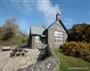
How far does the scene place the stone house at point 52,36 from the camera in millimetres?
42344

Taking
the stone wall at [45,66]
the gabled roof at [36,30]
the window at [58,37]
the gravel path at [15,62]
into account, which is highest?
the gabled roof at [36,30]

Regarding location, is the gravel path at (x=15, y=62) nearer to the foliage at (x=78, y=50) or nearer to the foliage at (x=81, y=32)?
the foliage at (x=78, y=50)

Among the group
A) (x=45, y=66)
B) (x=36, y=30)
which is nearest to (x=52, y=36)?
(x=36, y=30)

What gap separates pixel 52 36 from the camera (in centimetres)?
4256

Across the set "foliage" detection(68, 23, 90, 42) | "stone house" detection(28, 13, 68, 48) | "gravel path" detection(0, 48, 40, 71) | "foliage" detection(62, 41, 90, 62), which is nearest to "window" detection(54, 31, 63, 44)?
"stone house" detection(28, 13, 68, 48)

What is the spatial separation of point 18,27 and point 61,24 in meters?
37.7

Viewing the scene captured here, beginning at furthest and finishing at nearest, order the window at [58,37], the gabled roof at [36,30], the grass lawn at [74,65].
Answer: the gabled roof at [36,30] → the window at [58,37] → the grass lawn at [74,65]

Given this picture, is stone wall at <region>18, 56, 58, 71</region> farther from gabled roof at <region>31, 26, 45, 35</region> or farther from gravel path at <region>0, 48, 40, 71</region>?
gabled roof at <region>31, 26, 45, 35</region>

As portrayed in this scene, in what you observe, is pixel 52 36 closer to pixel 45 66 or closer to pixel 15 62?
pixel 15 62

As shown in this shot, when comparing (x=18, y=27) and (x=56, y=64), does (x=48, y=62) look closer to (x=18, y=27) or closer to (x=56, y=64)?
(x=56, y=64)

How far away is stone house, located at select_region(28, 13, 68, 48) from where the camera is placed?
4234 centimetres

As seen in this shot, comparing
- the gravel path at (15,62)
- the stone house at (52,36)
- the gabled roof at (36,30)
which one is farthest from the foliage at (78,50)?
the gabled roof at (36,30)

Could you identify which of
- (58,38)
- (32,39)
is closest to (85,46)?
(58,38)

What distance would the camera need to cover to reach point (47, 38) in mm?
42781
